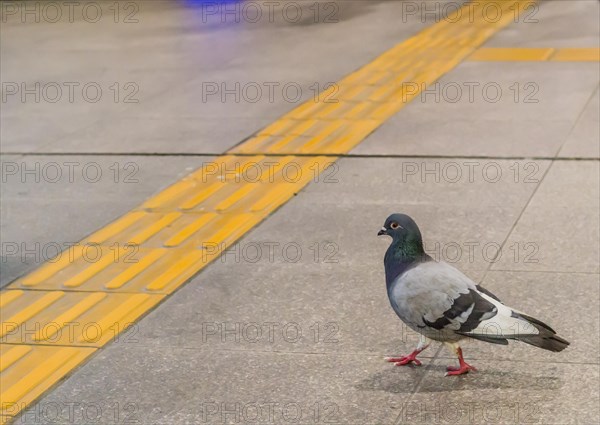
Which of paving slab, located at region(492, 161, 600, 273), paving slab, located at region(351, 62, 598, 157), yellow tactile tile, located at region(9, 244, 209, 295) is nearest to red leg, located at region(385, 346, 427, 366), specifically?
paving slab, located at region(492, 161, 600, 273)

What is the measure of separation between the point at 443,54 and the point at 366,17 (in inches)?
122

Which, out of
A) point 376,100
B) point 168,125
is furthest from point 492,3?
point 168,125

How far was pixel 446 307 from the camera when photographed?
17.0 feet

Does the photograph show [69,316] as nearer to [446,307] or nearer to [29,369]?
[29,369]

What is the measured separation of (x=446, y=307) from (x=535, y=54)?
26.1 ft

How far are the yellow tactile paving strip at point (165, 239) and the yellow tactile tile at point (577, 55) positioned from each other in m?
1.35

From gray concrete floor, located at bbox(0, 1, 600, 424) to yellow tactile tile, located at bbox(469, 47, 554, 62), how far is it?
0.95 ft

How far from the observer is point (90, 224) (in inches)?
316

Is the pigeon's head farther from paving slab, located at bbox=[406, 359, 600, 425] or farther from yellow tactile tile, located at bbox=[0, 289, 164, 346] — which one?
yellow tactile tile, located at bbox=[0, 289, 164, 346]

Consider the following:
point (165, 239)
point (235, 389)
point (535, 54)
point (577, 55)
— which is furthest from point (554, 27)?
point (235, 389)

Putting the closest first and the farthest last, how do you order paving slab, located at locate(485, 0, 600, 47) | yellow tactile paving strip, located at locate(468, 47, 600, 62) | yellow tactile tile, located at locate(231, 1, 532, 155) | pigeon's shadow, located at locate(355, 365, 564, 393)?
pigeon's shadow, located at locate(355, 365, 564, 393)
yellow tactile tile, located at locate(231, 1, 532, 155)
yellow tactile paving strip, located at locate(468, 47, 600, 62)
paving slab, located at locate(485, 0, 600, 47)

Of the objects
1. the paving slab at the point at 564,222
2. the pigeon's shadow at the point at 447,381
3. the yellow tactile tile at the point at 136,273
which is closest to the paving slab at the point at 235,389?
the pigeon's shadow at the point at 447,381

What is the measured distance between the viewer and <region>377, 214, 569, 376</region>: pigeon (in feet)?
16.8

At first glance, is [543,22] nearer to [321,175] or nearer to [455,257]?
[321,175]
